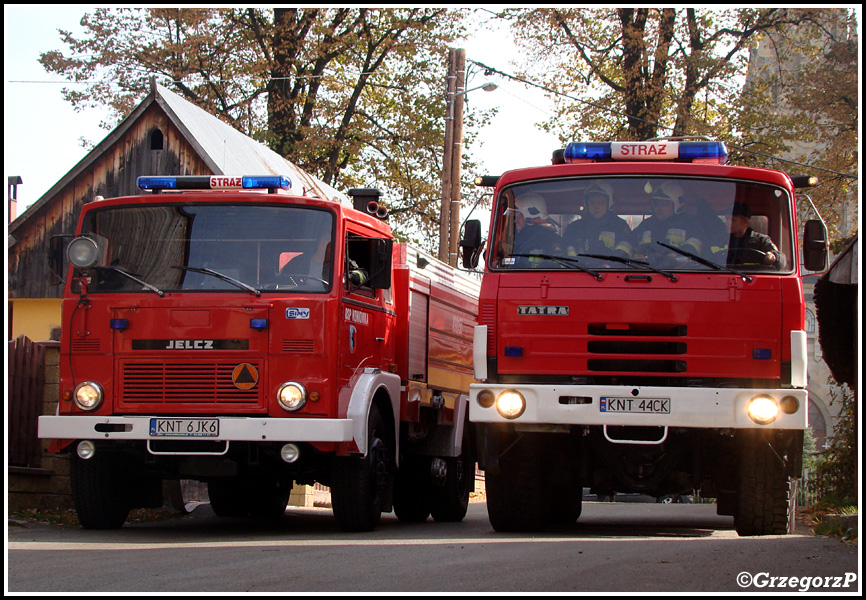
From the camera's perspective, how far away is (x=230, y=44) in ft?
115

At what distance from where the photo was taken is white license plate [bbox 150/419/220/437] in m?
10.1

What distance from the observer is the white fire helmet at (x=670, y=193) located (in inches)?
384

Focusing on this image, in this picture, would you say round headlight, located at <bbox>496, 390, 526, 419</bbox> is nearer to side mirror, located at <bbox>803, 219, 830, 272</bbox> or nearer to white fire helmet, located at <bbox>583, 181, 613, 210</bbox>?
white fire helmet, located at <bbox>583, 181, 613, 210</bbox>

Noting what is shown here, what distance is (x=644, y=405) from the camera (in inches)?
363

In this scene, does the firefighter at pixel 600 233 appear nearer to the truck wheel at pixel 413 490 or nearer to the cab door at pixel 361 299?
the cab door at pixel 361 299

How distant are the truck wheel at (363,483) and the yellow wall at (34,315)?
53.4 ft

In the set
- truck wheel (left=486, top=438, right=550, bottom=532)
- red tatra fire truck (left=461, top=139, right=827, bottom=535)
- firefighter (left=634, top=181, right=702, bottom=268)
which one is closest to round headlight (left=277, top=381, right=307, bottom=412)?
red tatra fire truck (left=461, top=139, right=827, bottom=535)

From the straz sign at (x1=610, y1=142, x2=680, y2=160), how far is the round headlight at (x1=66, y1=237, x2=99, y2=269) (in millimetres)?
4606

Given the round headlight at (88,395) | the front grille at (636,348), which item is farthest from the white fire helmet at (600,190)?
the round headlight at (88,395)

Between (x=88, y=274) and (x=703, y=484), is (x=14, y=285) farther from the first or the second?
(x=703, y=484)

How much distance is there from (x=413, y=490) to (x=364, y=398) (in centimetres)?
354

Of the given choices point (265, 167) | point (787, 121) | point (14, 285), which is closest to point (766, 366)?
point (265, 167)

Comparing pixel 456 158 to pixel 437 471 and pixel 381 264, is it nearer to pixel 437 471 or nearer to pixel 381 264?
pixel 437 471

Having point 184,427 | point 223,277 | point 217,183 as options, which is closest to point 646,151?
point 223,277
